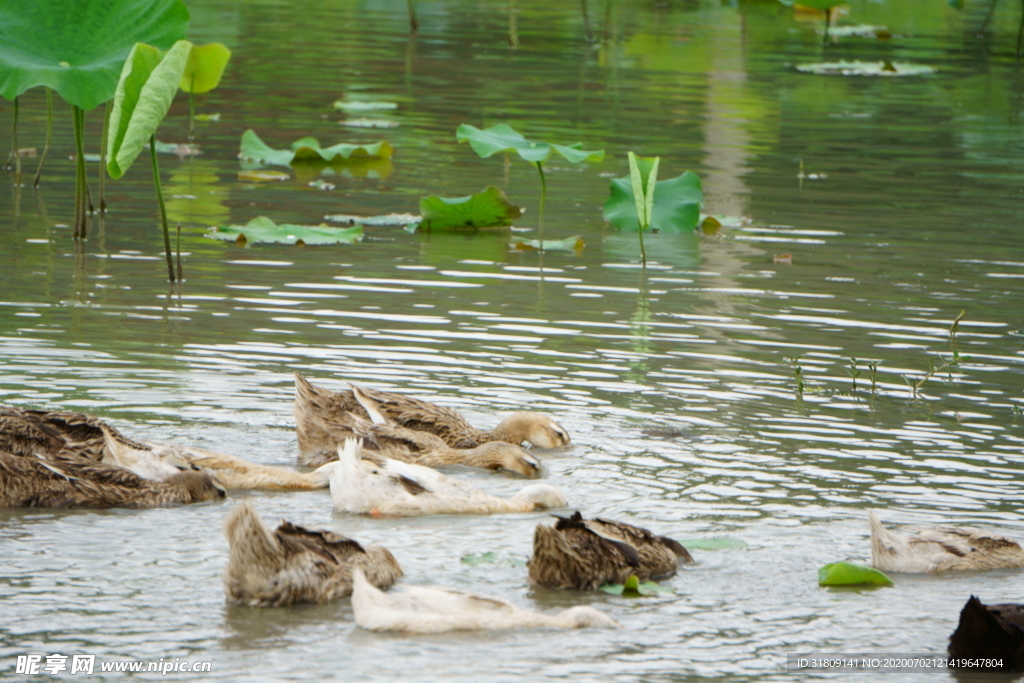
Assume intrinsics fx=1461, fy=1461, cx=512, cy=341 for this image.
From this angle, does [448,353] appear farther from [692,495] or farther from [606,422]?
[692,495]

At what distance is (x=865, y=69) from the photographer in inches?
1046

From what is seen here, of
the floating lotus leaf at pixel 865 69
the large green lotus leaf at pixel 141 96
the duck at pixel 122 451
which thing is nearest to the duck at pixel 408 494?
the duck at pixel 122 451

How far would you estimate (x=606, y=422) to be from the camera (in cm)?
807

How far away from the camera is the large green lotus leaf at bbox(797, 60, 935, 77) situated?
26422 millimetres

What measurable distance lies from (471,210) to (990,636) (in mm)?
9189

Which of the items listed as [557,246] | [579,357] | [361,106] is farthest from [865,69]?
[579,357]

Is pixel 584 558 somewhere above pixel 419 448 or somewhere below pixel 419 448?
above

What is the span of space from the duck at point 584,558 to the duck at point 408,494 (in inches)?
32.4

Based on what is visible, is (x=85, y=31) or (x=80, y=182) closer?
(x=85, y=31)

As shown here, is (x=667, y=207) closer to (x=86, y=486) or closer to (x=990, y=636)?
(x=86, y=486)

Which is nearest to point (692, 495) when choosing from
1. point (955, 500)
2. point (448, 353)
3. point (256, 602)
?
point (955, 500)

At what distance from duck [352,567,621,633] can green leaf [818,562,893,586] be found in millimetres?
1060

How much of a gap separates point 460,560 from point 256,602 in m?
0.93

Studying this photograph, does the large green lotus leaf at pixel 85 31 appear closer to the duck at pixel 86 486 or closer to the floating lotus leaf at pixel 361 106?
the duck at pixel 86 486
